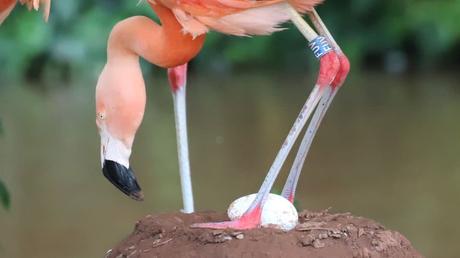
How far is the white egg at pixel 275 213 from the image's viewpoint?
1.79 m

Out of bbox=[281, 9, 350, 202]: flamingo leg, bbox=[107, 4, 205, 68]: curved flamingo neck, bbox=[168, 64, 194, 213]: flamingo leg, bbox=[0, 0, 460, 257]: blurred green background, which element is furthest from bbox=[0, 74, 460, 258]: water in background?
bbox=[107, 4, 205, 68]: curved flamingo neck

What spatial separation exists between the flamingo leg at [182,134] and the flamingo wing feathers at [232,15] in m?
0.25

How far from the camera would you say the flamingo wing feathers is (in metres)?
1.85

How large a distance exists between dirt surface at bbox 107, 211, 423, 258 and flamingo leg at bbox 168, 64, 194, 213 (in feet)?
0.75

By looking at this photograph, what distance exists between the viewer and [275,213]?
1804 mm

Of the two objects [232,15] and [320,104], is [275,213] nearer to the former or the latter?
[320,104]

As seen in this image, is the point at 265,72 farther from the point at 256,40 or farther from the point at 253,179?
the point at 253,179

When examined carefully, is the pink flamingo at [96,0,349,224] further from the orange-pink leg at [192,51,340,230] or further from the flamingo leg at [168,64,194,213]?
the flamingo leg at [168,64,194,213]

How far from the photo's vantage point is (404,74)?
7.93 m

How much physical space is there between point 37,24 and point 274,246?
6.70 m

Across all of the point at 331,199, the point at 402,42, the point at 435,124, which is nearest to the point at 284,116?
the point at 435,124

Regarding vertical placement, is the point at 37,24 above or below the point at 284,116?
above

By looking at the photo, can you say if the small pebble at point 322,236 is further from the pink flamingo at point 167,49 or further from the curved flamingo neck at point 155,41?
the curved flamingo neck at point 155,41

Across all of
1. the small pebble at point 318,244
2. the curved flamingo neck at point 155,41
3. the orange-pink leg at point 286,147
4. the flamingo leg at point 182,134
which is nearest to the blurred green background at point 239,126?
the flamingo leg at point 182,134
